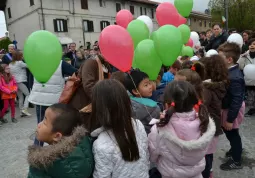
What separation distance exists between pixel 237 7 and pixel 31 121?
25810mm

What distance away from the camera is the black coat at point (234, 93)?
2.58 meters

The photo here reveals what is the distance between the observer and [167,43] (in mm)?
2537

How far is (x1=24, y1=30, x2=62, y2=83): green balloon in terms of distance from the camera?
212 cm

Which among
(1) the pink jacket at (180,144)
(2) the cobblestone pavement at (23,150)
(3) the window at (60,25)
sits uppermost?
(3) the window at (60,25)

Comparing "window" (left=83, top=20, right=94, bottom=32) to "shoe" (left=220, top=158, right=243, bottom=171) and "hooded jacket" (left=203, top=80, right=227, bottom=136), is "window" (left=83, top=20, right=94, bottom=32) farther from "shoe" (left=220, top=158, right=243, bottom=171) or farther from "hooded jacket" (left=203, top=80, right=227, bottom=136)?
"hooded jacket" (left=203, top=80, right=227, bottom=136)

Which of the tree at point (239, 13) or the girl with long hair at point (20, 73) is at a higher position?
the tree at point (239, 13)

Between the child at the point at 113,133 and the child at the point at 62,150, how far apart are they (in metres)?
0.07

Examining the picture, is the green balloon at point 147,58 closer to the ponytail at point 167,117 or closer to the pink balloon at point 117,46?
the pink balloon at point 117,46

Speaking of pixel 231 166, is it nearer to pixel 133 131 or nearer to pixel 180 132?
pixel 180 132

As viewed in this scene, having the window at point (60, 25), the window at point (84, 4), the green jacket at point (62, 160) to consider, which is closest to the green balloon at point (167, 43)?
the green jacket at point (62, 160)

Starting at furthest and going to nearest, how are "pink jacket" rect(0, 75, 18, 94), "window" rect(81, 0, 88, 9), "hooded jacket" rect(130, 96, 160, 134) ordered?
1. "window" rect(81, 0, 88, 9)
2. "pink jacket" rect(0, 75, 18, 94)
3. "hooded jacket" rect(130, 96, 160, 134)

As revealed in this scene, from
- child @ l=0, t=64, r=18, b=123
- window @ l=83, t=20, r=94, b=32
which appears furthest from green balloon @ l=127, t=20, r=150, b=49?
window @ l=83, t=20, r=94, b=32

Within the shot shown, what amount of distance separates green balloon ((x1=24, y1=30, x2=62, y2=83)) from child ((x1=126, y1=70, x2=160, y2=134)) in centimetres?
71

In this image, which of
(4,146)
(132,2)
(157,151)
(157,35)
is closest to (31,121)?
(4,146)
